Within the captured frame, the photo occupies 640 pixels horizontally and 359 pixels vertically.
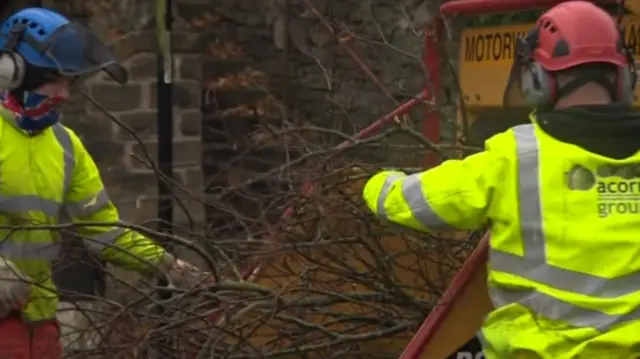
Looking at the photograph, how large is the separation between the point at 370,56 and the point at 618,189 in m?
5.98

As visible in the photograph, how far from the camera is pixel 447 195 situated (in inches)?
118

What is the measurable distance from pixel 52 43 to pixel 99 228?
0.68 m

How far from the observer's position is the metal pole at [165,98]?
757 cm

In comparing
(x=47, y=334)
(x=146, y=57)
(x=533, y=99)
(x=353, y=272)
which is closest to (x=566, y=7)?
(x=533, y=99)

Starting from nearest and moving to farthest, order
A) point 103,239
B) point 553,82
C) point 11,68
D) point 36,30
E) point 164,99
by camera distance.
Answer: point 553,82 < point 11,68 < point 36,30 < point 103,239 < point 164,99

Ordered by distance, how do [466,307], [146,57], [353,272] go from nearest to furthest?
[466,307], [353,272], [146,57]

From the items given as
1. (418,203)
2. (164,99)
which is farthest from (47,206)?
(164,99)

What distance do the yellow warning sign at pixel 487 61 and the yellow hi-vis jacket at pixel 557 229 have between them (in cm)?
137

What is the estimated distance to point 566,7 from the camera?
315 centimetres

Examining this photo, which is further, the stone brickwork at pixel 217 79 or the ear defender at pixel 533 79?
the stone brickwork at pixel 217 79

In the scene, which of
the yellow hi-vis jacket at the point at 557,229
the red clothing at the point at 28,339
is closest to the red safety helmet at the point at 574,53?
the yellow hi-vis jacket at the point at 557,229

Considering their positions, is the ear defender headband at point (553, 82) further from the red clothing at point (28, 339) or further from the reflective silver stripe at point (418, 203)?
the red clothing at point (28, 339)

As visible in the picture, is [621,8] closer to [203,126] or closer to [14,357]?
[14,357]

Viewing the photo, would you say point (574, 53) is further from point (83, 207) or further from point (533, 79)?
point (83, 207)
